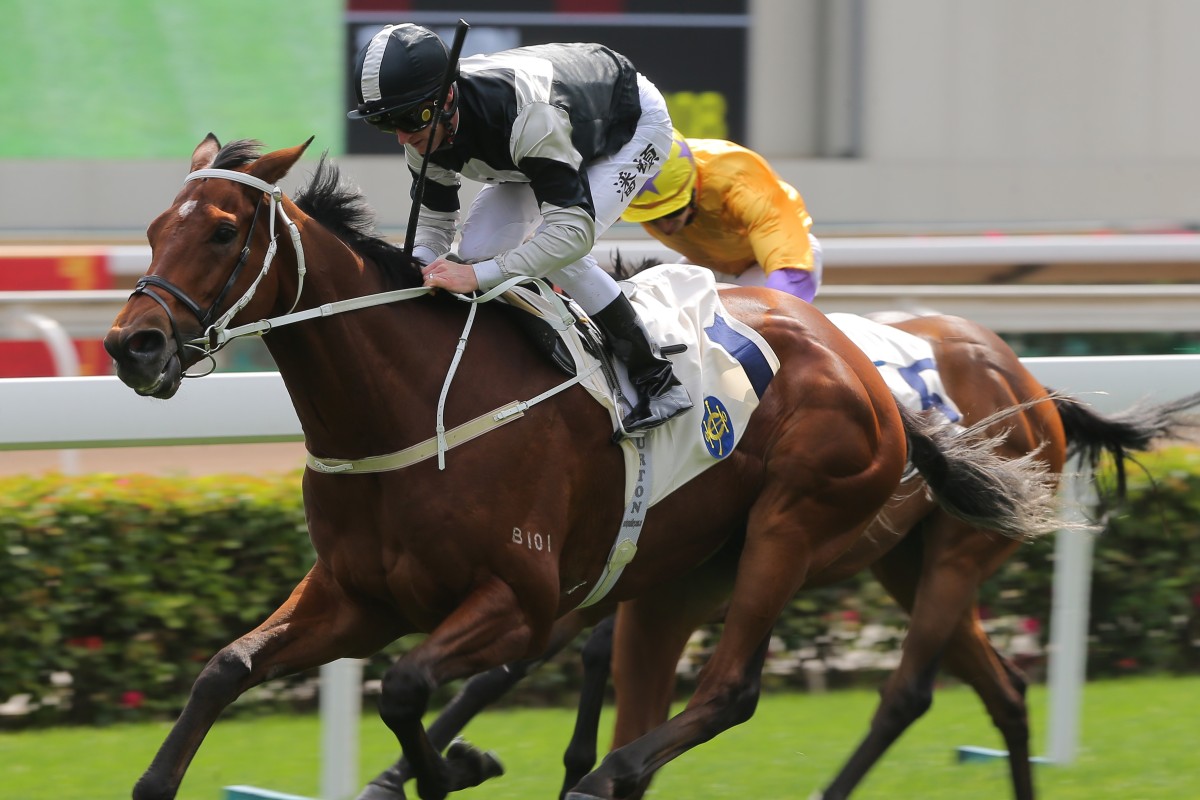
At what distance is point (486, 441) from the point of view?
3354 mm

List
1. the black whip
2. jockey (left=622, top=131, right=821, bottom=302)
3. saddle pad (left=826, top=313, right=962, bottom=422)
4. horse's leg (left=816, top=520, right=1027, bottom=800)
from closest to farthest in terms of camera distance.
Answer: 1. the black whip
2. horse's leg (left=816, top=520, right=1027, bottom=800)
3. saddle pad (left=826, top=313, right=962, bottom=422)
4. jockey (left=622, top=131, right=821, bottom=302)

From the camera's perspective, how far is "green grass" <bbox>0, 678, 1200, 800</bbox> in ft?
14.6

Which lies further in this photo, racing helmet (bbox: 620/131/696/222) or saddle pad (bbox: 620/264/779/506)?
racing helmet (bbox: 620/131/696/222)

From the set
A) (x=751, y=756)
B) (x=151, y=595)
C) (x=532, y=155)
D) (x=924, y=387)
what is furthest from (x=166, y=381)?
(x=751, y=756)

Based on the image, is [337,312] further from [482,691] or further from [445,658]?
[482,691]

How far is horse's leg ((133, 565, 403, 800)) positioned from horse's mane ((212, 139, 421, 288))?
24.9 inches

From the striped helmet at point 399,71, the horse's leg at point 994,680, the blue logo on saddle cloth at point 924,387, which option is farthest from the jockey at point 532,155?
the horse's leg at point 994,680

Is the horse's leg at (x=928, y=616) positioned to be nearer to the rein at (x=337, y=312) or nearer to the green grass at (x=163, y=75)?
the rein at (x=337, y=312)

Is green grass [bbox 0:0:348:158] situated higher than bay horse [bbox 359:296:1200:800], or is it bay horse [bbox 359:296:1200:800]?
green grass [bbox 0:0:348:158]

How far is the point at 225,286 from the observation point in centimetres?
306

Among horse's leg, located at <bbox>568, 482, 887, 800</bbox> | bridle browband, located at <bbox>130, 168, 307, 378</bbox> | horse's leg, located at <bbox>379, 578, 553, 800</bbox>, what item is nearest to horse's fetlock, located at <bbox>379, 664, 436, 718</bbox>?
horse's leg, located at <bbox>379, 578, 553, 800</bbox>

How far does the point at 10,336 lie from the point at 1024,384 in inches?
176

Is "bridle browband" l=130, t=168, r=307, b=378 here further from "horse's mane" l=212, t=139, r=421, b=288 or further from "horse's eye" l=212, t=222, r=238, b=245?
"horse's mane" l=212, t=139, r=421, b=288

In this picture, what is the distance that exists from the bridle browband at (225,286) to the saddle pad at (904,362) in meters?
1.76
